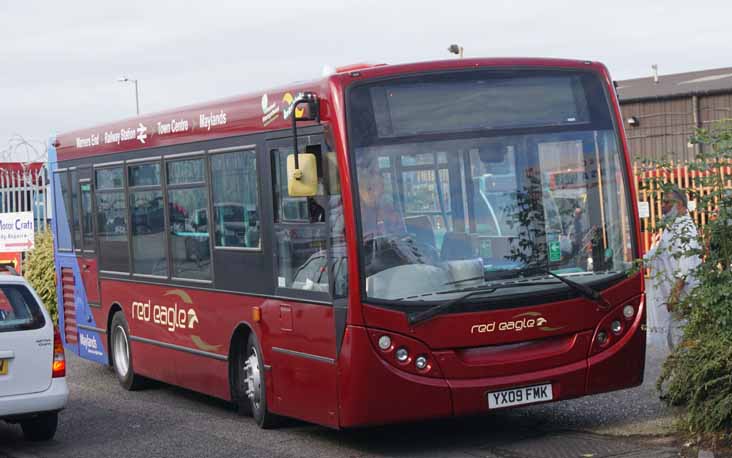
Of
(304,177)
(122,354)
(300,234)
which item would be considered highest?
(304,177)

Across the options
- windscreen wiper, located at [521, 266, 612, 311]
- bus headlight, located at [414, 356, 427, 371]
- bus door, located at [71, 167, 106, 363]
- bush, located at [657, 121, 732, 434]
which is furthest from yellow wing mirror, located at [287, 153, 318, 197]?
bus door, located at [71, 167, 106, 363]

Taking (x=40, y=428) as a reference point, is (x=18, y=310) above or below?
above

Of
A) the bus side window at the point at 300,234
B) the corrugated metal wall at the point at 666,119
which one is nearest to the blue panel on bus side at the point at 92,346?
the bus side window at the point at 300,234

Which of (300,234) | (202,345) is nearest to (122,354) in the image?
(202,345)

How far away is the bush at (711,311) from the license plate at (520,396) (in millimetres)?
925

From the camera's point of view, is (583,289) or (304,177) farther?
(583,289)

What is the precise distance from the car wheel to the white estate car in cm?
4

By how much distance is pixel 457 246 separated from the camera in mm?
9133

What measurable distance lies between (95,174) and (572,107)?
22.7ft

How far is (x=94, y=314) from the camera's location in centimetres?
1495

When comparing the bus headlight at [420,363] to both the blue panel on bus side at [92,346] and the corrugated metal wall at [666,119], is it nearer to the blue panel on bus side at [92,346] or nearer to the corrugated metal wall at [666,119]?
the blue panel on bus side at [92,346]

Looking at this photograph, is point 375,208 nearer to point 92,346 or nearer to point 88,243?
point 88,243

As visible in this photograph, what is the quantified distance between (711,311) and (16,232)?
1620cm

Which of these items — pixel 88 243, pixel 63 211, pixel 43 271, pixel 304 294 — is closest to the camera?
pixel 304 294
